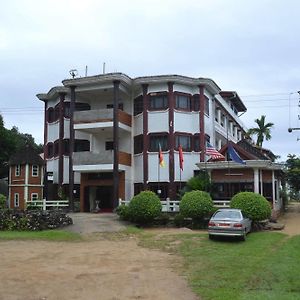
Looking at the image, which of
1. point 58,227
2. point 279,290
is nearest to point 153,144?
point 58,227

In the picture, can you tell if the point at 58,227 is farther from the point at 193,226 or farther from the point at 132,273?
the point at 132,273

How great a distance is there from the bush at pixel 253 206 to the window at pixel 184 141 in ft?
33.0

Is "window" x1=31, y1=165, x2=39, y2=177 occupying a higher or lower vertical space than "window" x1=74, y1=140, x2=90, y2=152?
lower

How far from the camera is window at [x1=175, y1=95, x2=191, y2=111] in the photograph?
3600 cm

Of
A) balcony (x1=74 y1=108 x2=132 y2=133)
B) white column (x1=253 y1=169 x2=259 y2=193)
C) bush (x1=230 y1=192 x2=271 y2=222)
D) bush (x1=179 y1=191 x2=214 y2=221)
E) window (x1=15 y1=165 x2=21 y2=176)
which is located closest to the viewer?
bush (x1=230 y1=192 x2=271 y2=222)

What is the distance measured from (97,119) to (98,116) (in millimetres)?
253

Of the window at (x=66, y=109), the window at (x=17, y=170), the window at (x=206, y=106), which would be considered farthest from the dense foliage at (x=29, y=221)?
the window at (x=206, y=106)

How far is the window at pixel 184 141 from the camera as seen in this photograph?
1405 inches

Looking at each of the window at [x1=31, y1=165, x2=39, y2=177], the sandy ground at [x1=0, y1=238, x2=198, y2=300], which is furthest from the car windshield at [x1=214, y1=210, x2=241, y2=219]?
the window at [x1=31, y1=165, x2=39, y2=177]

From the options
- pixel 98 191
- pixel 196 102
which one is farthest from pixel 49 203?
pixel 196 102

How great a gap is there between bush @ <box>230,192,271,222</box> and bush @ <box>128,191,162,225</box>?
16.0 ft

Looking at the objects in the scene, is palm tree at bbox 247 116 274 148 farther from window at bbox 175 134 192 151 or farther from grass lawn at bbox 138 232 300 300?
grass lawn at bbox 138 232 300 300

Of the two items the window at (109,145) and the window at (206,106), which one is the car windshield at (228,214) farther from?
the window at (109,145)

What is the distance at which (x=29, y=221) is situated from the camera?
1044 inches
